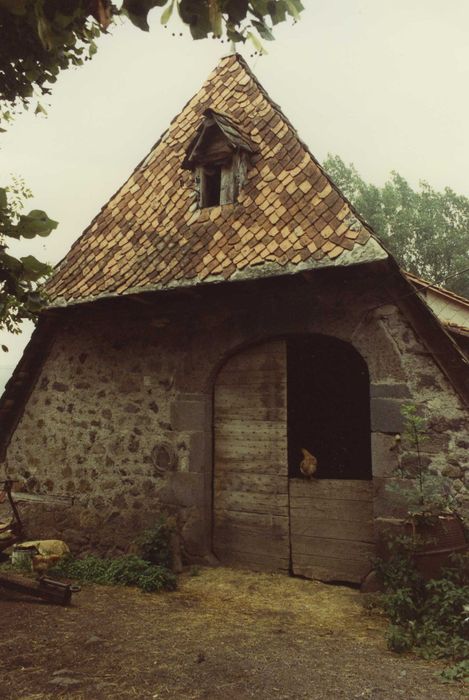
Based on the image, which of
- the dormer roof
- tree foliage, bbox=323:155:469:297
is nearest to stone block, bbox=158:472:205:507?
the dormer roof

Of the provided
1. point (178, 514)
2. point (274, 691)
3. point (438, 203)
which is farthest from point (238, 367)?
point (438, 203)

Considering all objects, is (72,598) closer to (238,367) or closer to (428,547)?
(238,367)

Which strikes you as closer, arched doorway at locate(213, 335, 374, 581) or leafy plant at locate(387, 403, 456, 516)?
leafy plant at locate(387, 403, 456, 516)

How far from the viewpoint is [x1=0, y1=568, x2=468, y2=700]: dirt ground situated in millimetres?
3559

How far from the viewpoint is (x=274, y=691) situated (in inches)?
139

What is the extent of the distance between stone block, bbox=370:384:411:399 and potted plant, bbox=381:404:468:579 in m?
0.14

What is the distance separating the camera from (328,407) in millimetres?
6531

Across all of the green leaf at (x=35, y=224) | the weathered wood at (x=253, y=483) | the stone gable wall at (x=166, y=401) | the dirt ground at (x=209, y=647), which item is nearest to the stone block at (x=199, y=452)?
the stone gable wall at (x=166, y=401)

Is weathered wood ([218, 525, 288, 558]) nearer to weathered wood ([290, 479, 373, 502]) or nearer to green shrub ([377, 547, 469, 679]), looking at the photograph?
weathered wood ([290, 479, 373, 502])

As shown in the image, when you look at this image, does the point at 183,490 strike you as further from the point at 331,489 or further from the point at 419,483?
the point at 419,483

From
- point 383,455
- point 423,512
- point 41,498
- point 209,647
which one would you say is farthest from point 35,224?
point 41,498

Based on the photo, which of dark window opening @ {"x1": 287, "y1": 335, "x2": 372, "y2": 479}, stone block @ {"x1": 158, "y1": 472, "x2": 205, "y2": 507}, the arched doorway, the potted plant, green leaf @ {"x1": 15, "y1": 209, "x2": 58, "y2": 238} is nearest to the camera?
green leaf @ {"x1": 15, "y1": 209, "x2": 58, "y2": 238}

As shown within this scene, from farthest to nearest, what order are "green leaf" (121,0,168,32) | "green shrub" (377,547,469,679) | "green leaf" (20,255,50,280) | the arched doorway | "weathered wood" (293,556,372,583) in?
the arched doorway
"weathered wood" (293,556,372,583)
"green shrub" (377,547,469,679)
"green leaf" (20,255,50,280)
"green leaf" (121,0,168,32)

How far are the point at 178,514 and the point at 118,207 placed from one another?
4424 mm
